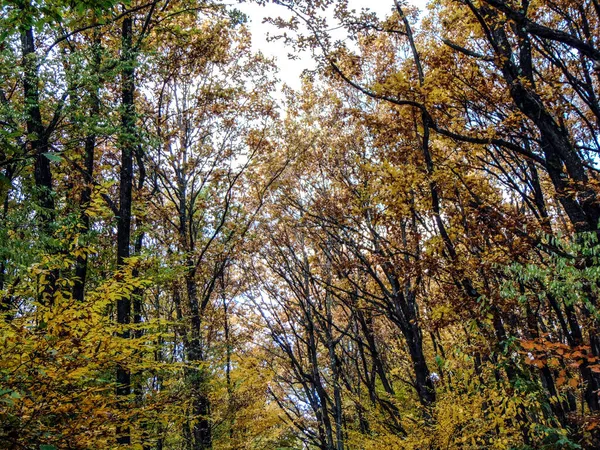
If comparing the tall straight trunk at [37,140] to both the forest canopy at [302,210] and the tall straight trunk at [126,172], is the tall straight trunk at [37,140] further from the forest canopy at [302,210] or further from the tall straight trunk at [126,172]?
the tall straight trunk at [126,172]

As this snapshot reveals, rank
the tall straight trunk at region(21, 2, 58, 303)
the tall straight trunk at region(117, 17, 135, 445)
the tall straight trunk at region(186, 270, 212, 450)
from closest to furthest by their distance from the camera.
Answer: the tall straight trunk at region(21, 2, 58, 303) < the tall straight trunk at region(117, 17, 135, 445) < the tall straight trunk at region(186, 270, 212, 450)

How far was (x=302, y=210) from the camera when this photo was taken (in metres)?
10.7

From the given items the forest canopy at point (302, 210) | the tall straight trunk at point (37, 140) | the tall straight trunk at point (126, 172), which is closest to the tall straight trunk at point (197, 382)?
the forest canopy at point (302, 210)

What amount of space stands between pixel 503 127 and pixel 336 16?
3377mm

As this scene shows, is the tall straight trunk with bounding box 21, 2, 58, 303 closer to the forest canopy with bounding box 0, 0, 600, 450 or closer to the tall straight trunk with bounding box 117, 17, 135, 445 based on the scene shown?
the forest canopy with bounding box 0, 0, 600, 450

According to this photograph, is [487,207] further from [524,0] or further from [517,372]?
[524,0]

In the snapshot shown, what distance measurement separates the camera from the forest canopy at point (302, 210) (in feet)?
14.3

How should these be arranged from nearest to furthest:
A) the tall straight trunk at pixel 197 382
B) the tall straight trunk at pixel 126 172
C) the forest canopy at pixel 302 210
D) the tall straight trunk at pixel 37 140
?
the forest canopy at pixel 302 210, the tall straight trunk at pixel 37 140, the tall straight trunk at pixel 126 172, the tall straight trunk at pixel 197 382

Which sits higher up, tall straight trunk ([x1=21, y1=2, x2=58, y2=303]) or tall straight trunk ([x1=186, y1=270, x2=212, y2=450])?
tall straight trunk ([x1=21, y1=2, x2=58, y2=303])

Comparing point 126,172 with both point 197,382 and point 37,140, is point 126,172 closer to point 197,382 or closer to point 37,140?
point 37,140

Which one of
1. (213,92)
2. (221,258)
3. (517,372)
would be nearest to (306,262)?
(221,258)

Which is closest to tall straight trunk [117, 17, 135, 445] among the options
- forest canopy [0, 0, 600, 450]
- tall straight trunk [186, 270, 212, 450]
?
forest canopy [0, 0, 600, 450]

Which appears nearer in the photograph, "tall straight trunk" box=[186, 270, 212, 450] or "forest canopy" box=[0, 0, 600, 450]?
"forest canopy" box=[0, 0, 600, 450]

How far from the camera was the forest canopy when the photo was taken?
14.3 feet
